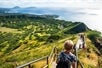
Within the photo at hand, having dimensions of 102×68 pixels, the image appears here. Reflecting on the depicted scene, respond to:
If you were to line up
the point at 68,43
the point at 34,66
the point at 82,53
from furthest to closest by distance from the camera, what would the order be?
1. the point at 82,53
2. the point at 34,66
3. the point at 68,43

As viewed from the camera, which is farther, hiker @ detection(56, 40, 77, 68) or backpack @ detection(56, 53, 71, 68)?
backpack @ detection(56, 53, 71, 68)

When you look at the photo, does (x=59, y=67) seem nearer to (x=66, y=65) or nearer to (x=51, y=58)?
(x=66, y=65)

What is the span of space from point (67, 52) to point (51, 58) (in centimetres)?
780

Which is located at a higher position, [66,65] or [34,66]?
[66,65]

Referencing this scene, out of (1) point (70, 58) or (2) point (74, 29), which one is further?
(2) point (74, 29)

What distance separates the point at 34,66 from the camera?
2522 cm

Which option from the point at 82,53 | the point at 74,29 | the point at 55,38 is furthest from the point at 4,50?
the point at 82,53

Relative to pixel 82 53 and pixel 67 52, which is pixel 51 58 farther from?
pixel 82 53

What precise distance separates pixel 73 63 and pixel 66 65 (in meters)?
0.33

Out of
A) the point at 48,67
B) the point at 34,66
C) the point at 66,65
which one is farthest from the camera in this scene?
the point at 34,66

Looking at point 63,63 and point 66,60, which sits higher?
point 66,60

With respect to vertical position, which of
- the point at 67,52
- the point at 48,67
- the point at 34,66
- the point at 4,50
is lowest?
the point at 4,50

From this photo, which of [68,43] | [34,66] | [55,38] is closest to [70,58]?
[68,43]

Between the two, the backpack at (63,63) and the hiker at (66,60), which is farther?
the backpack at (63,63)
